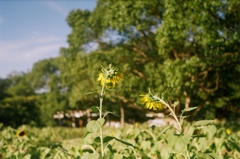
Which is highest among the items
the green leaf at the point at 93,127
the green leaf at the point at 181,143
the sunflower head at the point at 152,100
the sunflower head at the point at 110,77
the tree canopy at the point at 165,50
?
the tree canopy at the point at 165,50

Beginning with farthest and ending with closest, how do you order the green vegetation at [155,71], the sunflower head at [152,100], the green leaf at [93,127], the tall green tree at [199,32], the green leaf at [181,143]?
the tall green tree at [199,32]
the green vegetation at [155,71]
the sunflower head at [152,100]
the green leaf at [93,127]
the green leaf at [181,143]

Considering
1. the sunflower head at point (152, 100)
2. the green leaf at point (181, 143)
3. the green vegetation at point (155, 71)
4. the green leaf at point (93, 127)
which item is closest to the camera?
the green leaf at point (181, 143)

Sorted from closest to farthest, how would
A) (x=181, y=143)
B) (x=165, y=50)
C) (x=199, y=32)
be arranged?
(x=181, y=143) < (x=199, y=32) < (x=165, y=50)

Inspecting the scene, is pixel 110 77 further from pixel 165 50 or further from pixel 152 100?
pixel 165 50

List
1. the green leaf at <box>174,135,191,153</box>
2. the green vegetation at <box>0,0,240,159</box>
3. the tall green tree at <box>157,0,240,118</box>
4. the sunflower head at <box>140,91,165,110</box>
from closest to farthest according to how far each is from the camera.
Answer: the green leaf at <box>174,135,191,153</box> < the sunflower head at <box>140,91,165,110</box> < the green vegetation at <box>0,0,240,159</box> < the tall green tree at <box>157,0,240,118</box>

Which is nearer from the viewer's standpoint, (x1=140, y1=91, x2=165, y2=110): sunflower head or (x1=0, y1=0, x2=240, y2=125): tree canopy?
(x1=140, y1=91, x2=165, y2=110): sunflower head

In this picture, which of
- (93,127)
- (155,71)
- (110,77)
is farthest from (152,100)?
(155,71)

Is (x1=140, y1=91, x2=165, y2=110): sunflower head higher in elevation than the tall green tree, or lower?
lower

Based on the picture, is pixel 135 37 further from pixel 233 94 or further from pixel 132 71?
pixel 233 94

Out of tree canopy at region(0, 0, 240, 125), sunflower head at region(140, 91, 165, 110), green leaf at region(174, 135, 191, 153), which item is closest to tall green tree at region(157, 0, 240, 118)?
tree canopy at region(0, 0, 240, 125)

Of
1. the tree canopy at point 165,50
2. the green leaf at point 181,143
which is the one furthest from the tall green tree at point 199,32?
the green leaf at point 181,143

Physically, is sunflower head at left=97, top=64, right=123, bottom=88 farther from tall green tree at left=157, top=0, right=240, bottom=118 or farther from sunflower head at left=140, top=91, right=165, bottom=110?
tall green tree at left=157, top=0, right=240, bottom=118

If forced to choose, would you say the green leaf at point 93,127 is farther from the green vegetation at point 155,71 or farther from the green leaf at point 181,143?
the green leaf at point 181,143

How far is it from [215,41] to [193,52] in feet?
10.3
